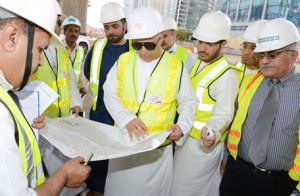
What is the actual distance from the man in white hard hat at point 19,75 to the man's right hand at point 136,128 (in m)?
0.81

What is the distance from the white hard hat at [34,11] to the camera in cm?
93

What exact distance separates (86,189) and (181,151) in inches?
57.4

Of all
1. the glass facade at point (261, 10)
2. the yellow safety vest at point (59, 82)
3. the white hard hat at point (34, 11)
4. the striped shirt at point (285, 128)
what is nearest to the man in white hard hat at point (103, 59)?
the yellow safety vest at point (59, 82)

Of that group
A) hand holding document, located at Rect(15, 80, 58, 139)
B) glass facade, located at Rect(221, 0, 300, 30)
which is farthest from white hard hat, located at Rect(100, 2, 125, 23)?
glass facade, located at Rect(221, 0, 300, 30)

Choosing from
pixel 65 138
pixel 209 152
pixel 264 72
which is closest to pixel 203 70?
pixel 264 72

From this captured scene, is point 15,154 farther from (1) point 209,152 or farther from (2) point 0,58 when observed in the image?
(1) point 209,152

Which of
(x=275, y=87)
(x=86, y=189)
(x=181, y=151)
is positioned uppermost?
(x=275, y=87)

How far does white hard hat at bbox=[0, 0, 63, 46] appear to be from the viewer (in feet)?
3.05

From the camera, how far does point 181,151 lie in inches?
101

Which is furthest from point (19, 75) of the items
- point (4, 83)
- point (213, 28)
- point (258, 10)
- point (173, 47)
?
point (258, 10)

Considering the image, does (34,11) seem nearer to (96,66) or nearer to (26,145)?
(26,145)

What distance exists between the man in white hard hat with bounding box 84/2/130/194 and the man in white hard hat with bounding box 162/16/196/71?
1.17 meters

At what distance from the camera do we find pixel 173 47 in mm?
4434

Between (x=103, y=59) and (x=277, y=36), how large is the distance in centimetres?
196
